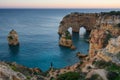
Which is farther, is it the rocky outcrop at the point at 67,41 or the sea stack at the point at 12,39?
the sea stack at the point at 12,39

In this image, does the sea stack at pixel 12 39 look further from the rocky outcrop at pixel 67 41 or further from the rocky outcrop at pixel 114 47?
the rocky outcrop at pixel 114 47

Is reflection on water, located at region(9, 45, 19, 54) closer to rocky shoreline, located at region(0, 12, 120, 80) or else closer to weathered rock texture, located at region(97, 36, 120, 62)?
rocky shoreline, located at region(0, 12, 120, 80)

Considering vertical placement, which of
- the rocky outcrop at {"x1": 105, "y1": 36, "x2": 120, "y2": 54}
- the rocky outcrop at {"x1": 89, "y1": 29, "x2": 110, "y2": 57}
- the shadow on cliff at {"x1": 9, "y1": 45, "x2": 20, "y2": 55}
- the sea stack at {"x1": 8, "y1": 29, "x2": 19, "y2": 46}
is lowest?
the shadow on cliff at {"x1": 9, "y1": 45, "x2": 20, "y2": 55}

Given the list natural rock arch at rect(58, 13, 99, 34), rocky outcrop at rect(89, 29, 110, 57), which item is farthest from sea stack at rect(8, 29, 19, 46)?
natural rock arch at rect(58, 13, 99, 34)

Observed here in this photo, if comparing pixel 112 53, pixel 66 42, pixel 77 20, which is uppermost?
pixel 112 53

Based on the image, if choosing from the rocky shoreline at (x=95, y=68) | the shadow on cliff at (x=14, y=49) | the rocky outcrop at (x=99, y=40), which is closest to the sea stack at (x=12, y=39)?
the shadow on cliff at (x=14, y=49)

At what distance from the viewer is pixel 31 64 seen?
2972 inches

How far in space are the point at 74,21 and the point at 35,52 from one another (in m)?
55.8

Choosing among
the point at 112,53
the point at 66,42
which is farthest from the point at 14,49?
the point at 112,53

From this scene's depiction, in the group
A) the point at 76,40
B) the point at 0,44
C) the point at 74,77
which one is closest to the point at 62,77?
the point at 74,77

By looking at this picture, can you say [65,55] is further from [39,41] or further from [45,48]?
[39,41]

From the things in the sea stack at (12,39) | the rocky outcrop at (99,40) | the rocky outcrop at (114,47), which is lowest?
the sea stack at (12,39)

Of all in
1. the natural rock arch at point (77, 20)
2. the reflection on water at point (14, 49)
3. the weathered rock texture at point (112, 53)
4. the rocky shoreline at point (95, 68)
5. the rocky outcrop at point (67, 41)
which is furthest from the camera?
the natural rock arch at point (77, 20)

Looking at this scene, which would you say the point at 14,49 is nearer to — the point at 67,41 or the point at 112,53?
the point at 67,41
